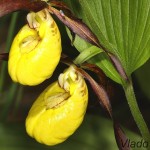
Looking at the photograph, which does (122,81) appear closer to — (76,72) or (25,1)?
(76,72)

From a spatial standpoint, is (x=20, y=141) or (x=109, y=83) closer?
(x=109, y=83)

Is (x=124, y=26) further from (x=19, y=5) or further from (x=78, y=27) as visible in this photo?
(x=19, y=5)

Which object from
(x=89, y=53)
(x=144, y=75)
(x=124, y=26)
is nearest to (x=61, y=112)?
(x=89, y=53)

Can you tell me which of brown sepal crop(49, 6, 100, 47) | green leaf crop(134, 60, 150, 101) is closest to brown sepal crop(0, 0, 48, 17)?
brown sepal crop(49, 6, 100, 47)

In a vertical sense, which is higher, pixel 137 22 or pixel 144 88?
pixel 137 22

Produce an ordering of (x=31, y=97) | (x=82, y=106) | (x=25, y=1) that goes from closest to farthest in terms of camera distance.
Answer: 1. (x=25, y=1)
2. (x=82, y=106)
3. (x=31, y=97)

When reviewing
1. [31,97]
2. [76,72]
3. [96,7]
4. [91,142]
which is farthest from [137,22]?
[31,97]
